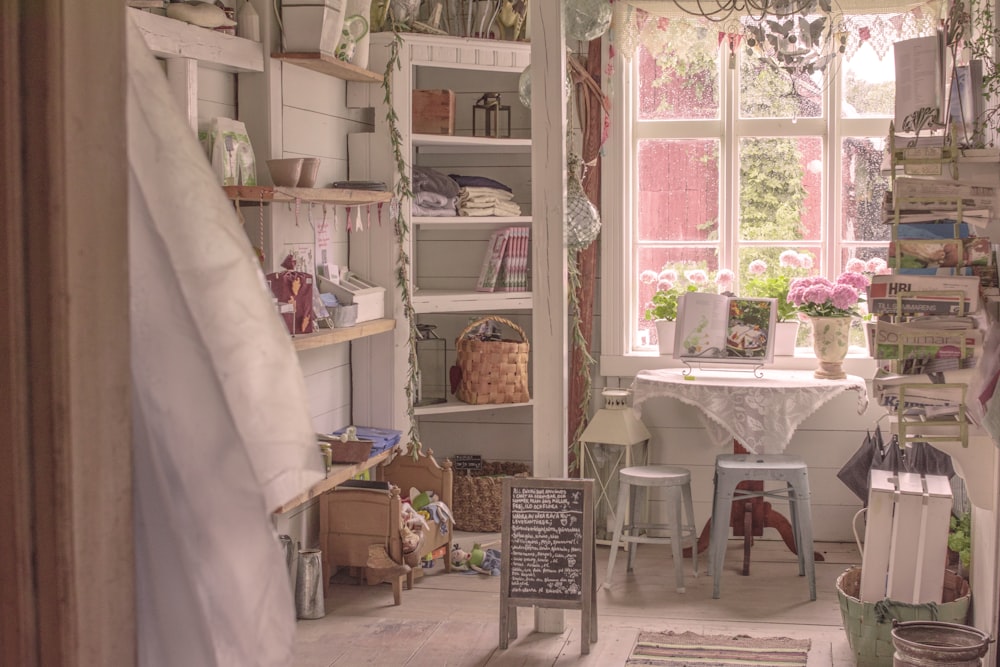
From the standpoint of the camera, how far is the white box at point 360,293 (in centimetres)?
469

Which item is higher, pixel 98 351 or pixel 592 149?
pixel 592 149

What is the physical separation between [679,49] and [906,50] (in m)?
2.52

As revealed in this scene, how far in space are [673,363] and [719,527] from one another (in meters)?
0.98

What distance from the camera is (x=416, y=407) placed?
5.22m

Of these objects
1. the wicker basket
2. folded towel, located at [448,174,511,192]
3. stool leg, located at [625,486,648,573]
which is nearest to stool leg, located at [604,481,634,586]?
stool leg, located at [625,486,648,573]

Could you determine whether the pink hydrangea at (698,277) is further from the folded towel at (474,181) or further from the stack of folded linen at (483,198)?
the folded towel at (474,181)

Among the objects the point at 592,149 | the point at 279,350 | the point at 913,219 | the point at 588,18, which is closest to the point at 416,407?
the point at 592,149

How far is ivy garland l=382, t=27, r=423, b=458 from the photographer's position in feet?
16.3

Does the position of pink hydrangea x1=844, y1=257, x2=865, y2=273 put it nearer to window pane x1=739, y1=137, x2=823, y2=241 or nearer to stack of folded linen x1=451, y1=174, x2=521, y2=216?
window pane x1=739, y1=137, x2=823, y2=241

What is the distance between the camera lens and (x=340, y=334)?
14.5 feet

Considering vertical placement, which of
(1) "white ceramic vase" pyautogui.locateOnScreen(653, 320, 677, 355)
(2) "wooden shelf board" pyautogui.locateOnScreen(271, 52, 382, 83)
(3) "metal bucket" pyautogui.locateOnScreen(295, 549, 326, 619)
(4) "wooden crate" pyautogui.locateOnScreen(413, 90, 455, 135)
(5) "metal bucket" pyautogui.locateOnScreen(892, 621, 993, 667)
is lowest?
(3) "metal bucket" pyautogui.locateOnScreen(295, 549, 326, 619)

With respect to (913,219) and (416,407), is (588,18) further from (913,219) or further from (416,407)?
(913,219)

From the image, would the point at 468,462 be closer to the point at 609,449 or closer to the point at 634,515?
the point at 609,449

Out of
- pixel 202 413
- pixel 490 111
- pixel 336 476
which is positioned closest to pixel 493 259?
pixel 490 111
